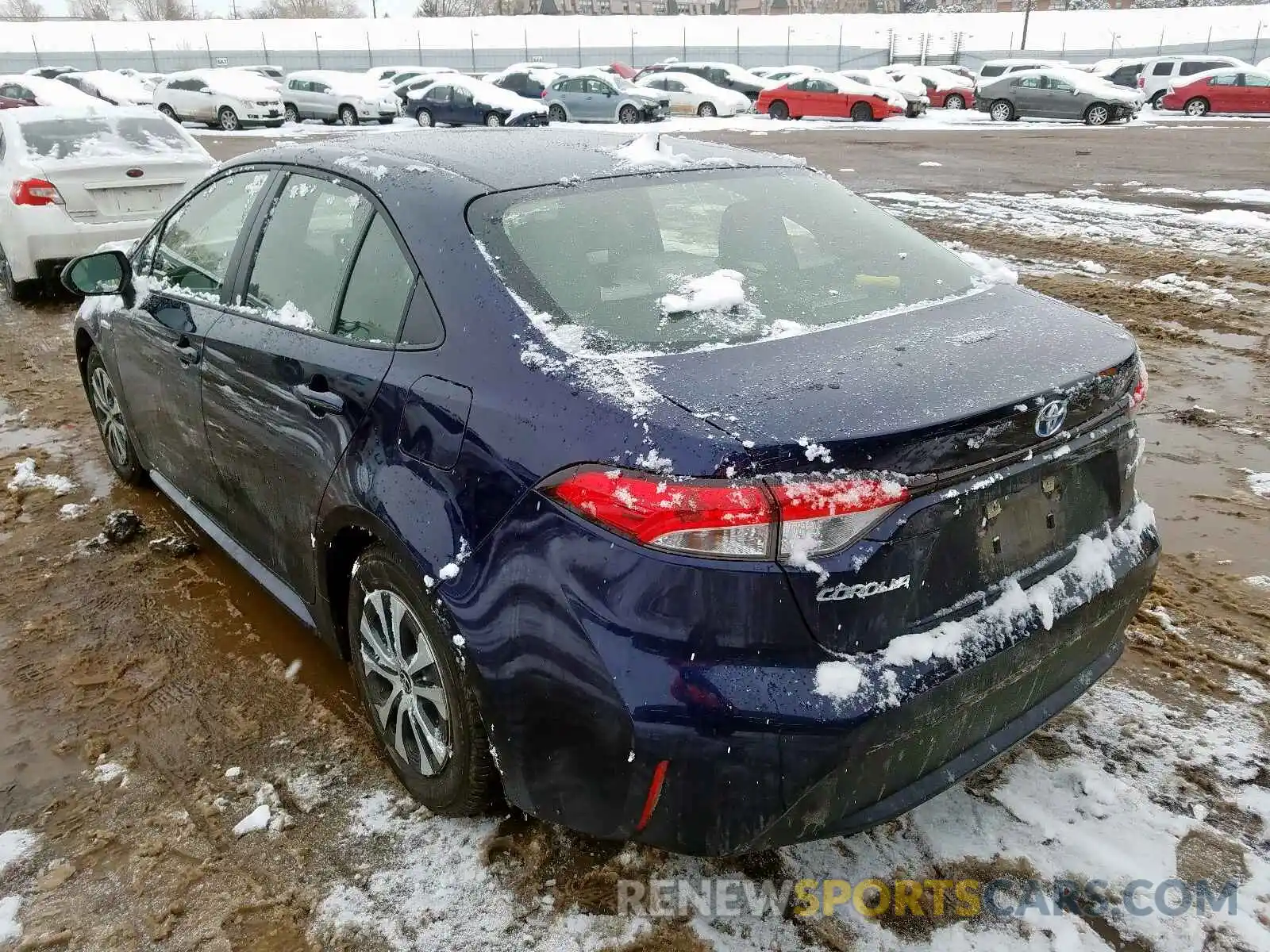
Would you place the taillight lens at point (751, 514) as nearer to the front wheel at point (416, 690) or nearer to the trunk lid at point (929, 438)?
the trunk lid at point (929, 438)

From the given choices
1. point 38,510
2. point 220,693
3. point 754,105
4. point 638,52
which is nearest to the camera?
point 220,693

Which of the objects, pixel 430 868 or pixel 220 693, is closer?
pixel 430 868

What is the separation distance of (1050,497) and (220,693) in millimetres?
2610

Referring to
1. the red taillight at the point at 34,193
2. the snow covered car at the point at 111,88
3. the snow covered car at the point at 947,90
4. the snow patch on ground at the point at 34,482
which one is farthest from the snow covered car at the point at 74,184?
the snow covered car at the point at 947,90

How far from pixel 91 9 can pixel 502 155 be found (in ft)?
404

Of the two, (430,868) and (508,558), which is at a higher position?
(508,558)

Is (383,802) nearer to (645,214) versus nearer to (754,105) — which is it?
(645,214)

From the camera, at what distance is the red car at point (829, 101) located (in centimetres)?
2986

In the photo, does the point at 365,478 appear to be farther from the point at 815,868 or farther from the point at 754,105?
the point at 754,105

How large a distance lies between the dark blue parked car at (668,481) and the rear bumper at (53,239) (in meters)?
6.05

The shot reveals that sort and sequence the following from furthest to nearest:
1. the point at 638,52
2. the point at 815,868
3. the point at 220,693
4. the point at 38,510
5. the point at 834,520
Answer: the point at 638,52, the point at 38,510, the point at 220,693, the point at 815,868, the point at 834,520

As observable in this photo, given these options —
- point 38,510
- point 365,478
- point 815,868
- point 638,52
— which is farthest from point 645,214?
point 638,52

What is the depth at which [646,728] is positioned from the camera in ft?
6.03

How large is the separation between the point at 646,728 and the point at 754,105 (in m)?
34.3
